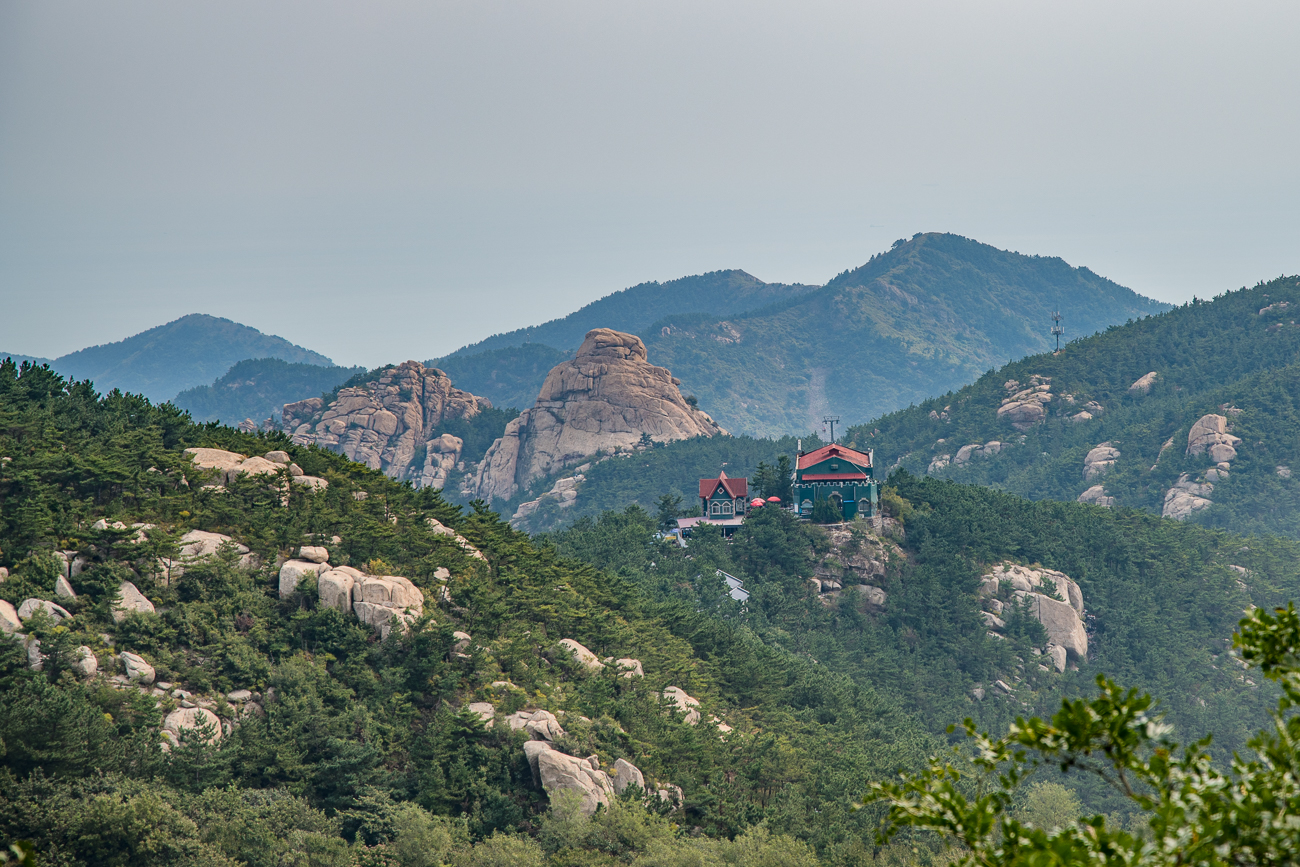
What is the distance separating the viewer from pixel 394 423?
16388cm

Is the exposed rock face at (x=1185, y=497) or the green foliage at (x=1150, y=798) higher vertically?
the green foliage at (x=1150, y=798)

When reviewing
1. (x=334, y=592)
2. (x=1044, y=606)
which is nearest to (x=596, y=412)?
(x=1044, y=606)

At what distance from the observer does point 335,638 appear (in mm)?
36594

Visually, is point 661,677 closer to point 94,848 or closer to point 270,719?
point 270,719

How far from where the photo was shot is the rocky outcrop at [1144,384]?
139625 millimetres

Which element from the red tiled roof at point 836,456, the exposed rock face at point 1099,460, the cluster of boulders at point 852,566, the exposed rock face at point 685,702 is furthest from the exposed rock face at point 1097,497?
the exposed rock face at point 685,702

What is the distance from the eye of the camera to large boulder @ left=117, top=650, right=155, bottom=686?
31.1 meters

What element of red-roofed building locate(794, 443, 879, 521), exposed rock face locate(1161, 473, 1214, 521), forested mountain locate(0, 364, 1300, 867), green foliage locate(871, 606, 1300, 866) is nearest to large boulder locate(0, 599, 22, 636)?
forested mountain locate(0, 364, 1300, 867)

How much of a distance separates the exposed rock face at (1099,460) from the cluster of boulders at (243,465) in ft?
316

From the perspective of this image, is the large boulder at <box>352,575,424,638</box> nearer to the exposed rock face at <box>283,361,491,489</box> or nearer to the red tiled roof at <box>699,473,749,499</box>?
the red tiled roof at <box>699,473,749,499</box>

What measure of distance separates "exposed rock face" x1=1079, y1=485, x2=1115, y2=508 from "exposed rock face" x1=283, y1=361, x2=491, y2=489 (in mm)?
87986

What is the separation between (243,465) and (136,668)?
15507mm

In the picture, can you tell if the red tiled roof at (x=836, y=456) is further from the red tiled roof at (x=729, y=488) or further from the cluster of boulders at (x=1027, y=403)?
the cluster of boulders at (x=1027, y=403)

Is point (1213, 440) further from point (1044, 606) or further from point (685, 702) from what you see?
point (685, 702)
